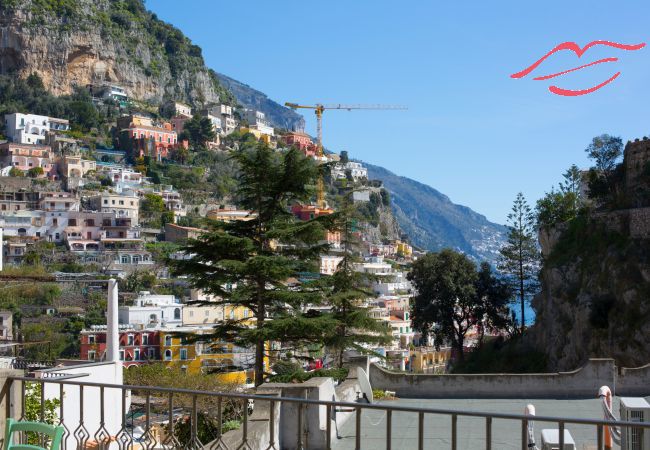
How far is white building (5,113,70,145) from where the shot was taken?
118688 millimetres

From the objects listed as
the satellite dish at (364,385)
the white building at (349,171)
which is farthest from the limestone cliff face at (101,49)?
the satellite dish at (364,385)

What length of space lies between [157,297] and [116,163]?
5436 cm

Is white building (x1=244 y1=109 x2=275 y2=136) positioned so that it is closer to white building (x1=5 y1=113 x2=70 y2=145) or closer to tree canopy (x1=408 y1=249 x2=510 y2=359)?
white building (x1=5 y1=113 x2=70 y2=145)

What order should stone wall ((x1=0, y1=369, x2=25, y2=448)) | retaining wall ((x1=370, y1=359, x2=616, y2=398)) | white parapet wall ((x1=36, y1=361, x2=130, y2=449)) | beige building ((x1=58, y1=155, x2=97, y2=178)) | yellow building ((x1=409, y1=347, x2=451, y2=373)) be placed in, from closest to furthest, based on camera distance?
stone wall ((x1=0, y1=369, x2=25, y2=448)), white parapet wall ((x1=36, y1=361, x2=130, y2=449)), retaining wall ((x1=370, y1=359, x2=616, y2=398)), yellow building ((x1=409, y1=347, x2=451, y2=373)), beige building ((x1=58, y1=155, x2=97, y2=178))

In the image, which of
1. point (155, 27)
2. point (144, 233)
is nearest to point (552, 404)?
point (144, 233)

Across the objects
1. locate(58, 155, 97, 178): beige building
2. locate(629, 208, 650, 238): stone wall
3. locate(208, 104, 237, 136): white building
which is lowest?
locate(629, 208, 650, 238): stone wall

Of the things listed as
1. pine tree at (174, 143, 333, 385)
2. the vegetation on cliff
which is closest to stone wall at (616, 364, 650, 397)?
pine tree at (174, 143, 333, 385)

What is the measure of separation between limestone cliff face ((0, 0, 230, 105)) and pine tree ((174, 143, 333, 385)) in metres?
126

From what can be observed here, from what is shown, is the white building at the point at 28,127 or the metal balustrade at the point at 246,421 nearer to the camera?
the metal balustrade at the point at 246,421

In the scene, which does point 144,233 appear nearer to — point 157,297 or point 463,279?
point 157,297

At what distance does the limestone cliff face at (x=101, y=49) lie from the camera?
133 m

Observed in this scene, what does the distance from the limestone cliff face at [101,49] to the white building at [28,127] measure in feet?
41.4

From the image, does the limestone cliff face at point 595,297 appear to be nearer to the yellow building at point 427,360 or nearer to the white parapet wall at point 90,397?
the white parapet wall at point 90,397

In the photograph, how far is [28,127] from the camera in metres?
121
